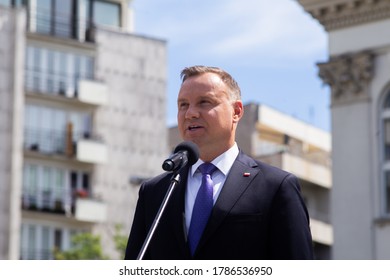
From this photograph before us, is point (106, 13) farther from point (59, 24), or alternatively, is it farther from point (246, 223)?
point (246, 223)

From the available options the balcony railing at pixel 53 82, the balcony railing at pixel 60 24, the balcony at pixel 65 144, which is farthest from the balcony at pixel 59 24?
the balcony at pixel 65 144

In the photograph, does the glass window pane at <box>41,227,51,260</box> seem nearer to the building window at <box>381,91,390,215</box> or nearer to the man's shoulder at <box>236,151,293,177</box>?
the building window at <box>381,91,390,215</box>

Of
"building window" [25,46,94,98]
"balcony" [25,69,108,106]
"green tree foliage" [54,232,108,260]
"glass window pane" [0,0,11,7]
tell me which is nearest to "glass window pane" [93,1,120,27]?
"building window" [25,46,94,98]

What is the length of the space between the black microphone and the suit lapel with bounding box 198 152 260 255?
0.25m

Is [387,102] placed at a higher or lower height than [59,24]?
lower

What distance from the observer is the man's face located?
330 inches

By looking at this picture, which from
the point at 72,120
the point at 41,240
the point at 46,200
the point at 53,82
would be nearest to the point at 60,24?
the point at 53,82

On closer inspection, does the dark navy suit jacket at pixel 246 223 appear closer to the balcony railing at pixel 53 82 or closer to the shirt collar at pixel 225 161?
the shirt collar at pixel 225 161

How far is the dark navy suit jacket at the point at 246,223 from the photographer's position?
8281 millimetres

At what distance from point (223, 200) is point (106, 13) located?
67331 millimetres

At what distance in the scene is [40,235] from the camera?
68.6 meters

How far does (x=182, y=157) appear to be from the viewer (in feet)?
27.2
